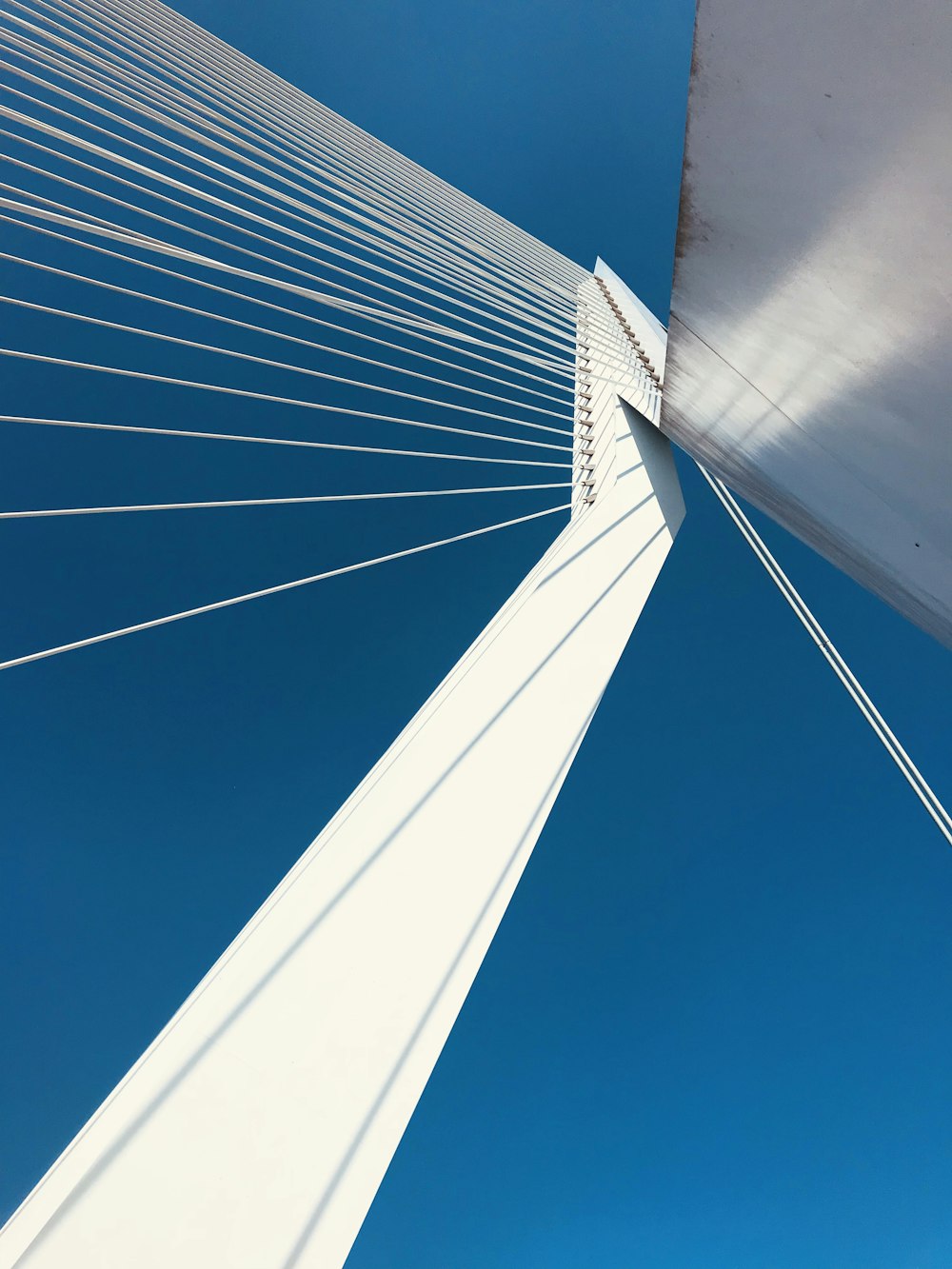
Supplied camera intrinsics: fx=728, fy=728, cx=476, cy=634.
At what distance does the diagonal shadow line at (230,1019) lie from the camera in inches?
41.7

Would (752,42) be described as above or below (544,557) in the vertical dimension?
above

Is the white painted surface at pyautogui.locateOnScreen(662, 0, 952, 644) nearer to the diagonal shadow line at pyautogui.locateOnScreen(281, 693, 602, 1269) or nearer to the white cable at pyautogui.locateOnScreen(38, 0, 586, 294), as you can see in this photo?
the diagonal shadow line at pyautogui.locateOnScreen(281, 693, 602, 1269)

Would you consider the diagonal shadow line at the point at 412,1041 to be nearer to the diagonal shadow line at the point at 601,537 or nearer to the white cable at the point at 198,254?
the diagonal shadow line at the point at 601,537

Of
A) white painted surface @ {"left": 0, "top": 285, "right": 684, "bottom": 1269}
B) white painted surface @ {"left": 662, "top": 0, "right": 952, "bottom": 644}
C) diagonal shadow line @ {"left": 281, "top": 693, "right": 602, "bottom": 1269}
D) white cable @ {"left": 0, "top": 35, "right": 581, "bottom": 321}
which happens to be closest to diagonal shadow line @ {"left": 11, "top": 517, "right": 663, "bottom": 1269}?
white painted surface @ {"left": 0, "top": 285, "right": 684, "bottom": 1269}

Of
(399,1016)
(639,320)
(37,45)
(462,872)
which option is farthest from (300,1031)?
(639,320)

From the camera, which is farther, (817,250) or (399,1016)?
(399,1016)

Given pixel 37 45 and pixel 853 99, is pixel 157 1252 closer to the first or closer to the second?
pixel 853 99

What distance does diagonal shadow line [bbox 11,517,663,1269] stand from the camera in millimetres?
1059

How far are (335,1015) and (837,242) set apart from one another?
5.29ft

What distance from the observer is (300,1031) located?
1.36 metres

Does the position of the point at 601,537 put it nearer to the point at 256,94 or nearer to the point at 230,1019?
the point at 230,1019

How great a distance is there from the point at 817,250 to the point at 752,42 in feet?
1.08

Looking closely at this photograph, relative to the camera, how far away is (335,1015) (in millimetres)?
1422

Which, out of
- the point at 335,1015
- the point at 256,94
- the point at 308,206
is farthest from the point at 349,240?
the point at 335,1015
